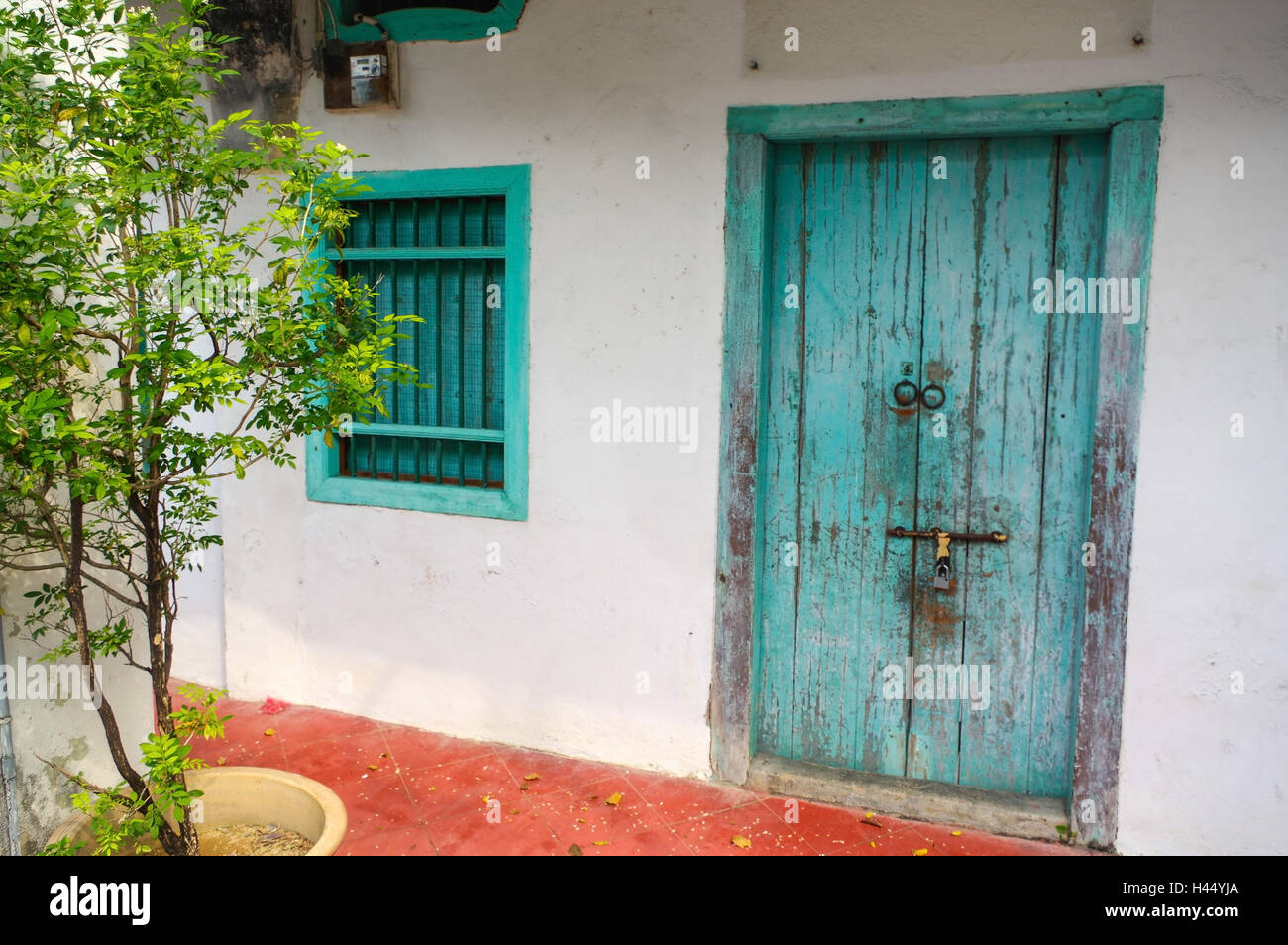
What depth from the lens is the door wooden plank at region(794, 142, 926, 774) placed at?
12.6 feet

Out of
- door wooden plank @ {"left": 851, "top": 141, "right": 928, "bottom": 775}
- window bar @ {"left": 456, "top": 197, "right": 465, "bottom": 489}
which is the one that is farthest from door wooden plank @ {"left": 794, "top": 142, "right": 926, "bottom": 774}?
window bar @ {"left": 456, "top": 197, "right": 465, "bottom": 489}

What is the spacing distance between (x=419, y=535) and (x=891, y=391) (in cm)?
227

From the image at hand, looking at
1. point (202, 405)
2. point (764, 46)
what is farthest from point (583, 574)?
point (764, 46)

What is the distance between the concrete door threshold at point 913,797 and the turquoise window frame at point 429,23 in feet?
11.0

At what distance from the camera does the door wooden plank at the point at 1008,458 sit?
3.67 m

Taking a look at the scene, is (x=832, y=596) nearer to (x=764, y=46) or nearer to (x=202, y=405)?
(x=764, y=46)

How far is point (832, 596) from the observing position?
406 cm

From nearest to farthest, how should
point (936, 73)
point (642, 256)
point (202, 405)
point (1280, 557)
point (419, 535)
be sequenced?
point (202, 405) < point (1280, 557) < point (936, 73) < point (642, 256) < point (419, 535)

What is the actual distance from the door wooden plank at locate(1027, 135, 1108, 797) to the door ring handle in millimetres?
485

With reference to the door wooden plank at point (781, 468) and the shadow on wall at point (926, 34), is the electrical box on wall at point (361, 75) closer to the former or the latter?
the shadow on wall at point (926, 34)

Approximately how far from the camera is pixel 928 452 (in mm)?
3861

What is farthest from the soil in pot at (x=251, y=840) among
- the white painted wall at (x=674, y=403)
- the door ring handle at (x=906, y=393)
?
the door ring handle at (x=906, y=393)

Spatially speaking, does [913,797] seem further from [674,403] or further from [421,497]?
[421,497]

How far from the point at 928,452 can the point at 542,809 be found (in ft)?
6.89
